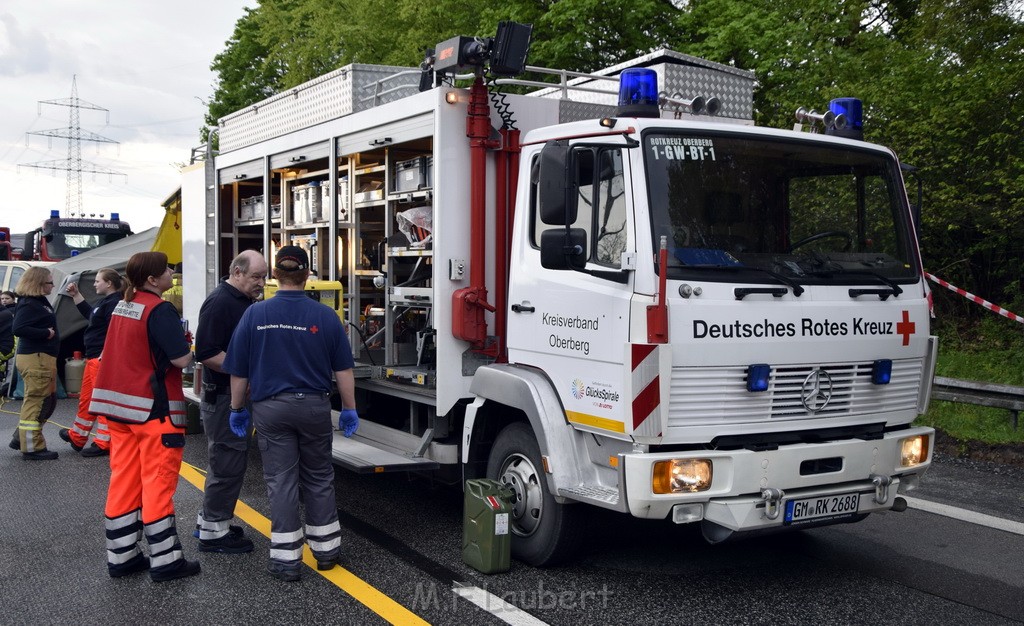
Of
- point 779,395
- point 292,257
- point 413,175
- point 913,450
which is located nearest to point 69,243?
point 413,175

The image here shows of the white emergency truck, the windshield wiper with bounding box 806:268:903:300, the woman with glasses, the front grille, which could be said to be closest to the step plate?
the white emergency truck

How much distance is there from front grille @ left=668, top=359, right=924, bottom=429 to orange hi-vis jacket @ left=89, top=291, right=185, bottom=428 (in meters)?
2.83

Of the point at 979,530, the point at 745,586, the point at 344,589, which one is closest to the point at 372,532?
the point at 344,589

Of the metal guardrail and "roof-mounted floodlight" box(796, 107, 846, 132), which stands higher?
"roof-mounted floodlight" box(796, 107, 846, 132)

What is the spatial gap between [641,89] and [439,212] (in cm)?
146

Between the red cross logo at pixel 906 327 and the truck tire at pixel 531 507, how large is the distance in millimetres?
1986

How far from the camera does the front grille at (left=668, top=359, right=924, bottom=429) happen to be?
4660 mm

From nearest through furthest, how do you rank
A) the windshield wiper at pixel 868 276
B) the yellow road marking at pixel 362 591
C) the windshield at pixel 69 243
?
the yellow road marking at pixel 362 591 < the windshield wiper at pixel 868 276 < the windshield at pixel 69 243

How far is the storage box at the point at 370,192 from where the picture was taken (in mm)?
7156

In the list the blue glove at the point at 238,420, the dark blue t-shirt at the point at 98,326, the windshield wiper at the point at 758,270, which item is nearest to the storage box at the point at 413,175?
the blue glove at the point at 238,420

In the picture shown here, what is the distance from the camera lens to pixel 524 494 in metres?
5.51

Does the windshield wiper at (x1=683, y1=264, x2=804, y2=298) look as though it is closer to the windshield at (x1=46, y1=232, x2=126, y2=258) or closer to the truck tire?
the truck tire

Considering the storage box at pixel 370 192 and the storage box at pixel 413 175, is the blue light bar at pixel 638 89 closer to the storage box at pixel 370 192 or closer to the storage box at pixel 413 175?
the storage box at pixel 413 175

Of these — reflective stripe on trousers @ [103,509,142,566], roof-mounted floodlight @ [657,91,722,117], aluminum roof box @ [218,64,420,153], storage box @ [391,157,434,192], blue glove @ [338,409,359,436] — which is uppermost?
aluminum roof box @ [218,64,420,153]
